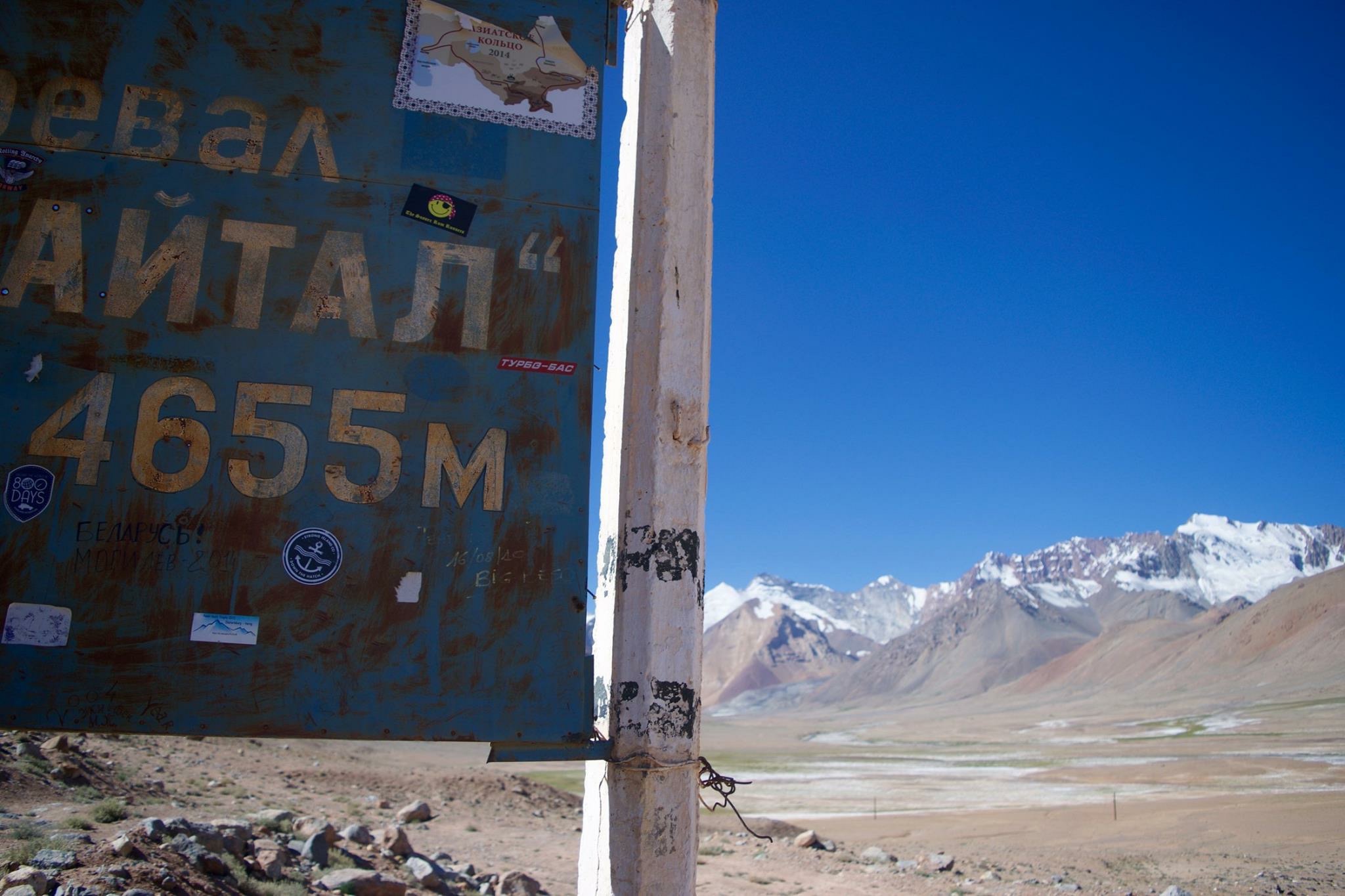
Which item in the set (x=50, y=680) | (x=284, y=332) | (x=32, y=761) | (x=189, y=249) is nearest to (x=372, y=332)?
(x=284, y=332)

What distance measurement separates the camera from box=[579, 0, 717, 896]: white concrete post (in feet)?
13.1

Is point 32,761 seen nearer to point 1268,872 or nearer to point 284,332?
point 284,332

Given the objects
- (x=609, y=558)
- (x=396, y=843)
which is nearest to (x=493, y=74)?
(x=609, y=558)

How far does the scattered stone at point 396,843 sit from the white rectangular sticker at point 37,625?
10099 mm

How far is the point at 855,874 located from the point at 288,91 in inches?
650

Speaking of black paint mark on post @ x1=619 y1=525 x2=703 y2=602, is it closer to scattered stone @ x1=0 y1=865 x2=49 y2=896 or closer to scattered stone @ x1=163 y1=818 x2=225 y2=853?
scattered stone @ x1=0 y1=865 x2=49 y2=896

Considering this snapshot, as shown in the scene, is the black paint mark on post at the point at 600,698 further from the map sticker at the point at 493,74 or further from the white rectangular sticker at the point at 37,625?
the map sticker at the point at 493,74

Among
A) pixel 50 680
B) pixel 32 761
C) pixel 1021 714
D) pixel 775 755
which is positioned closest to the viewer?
pixel 50 680

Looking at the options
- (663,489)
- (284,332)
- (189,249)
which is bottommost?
(663,489)

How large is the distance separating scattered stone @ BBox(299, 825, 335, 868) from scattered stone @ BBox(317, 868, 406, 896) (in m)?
0.33

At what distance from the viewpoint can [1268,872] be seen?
53.9 feet

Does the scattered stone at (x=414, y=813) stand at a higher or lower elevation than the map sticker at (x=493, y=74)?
lower

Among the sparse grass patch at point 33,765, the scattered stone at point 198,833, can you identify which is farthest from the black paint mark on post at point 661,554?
the sparse grass patch at point 33,765

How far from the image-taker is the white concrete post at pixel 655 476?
399 centimetres
